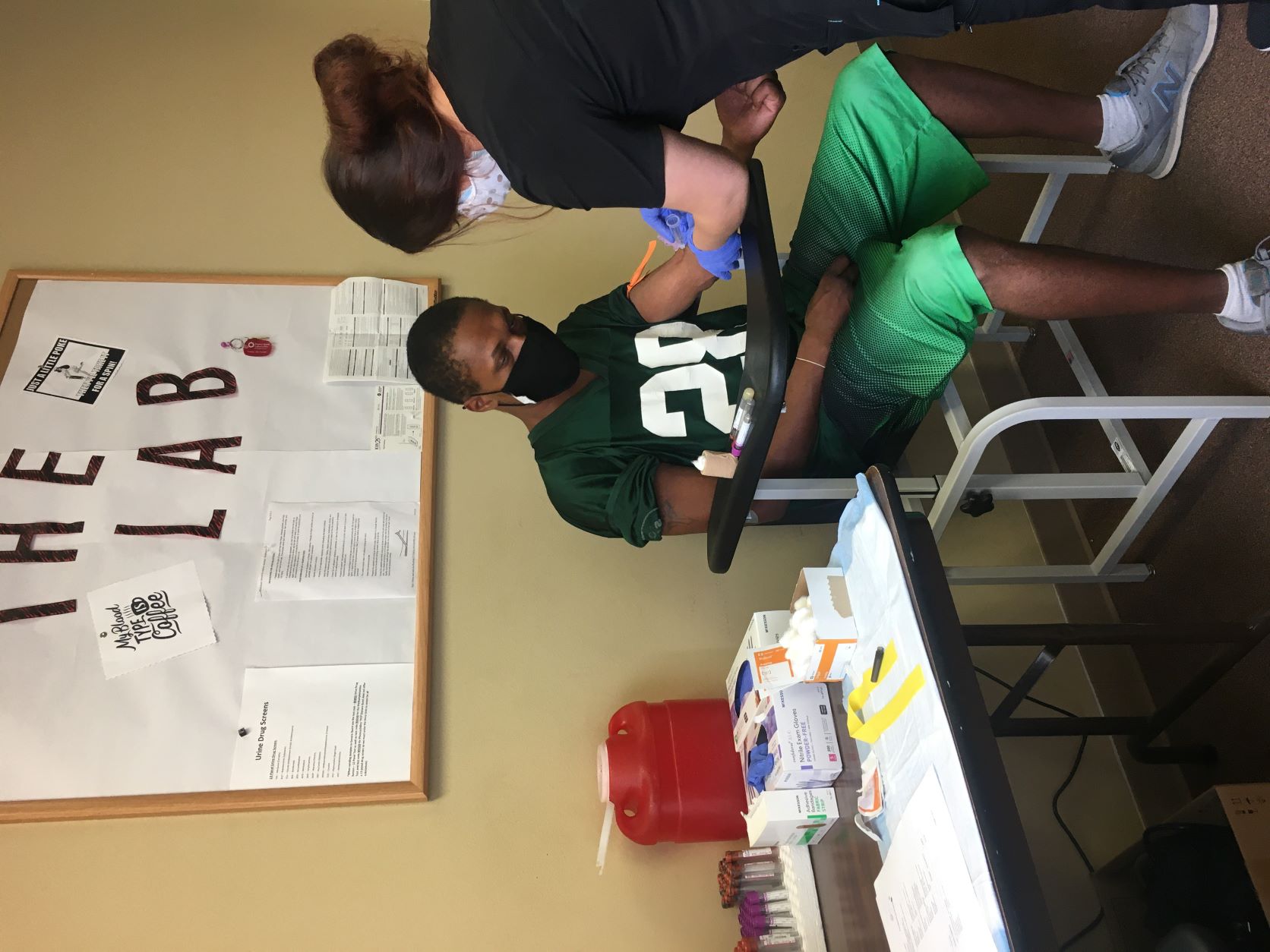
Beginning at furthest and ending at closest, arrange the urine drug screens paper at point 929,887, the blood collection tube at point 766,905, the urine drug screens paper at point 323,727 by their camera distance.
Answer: the urine drug screens paper at point 323,727 < the blood collection tube at point 766,905 < the urine drug screens paper at point 929,887

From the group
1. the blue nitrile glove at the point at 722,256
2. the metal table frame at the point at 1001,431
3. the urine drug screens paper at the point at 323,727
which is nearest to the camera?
the metal table frame at the point at 1001,431

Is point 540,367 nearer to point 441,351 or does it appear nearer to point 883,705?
point 441,351

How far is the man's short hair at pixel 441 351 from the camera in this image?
5.14ft

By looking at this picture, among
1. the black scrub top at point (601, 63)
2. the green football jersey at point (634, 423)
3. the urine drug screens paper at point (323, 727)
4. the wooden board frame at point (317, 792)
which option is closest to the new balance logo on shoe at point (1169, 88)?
the black scrub top at point (601, 63)

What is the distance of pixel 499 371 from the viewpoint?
1.59 metres

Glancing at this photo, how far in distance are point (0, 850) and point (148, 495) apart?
2.26ft

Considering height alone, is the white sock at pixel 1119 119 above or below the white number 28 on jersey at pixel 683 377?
above

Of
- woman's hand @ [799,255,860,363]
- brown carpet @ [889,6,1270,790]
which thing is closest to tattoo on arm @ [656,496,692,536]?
woman's hand @ [799,255,860,363]

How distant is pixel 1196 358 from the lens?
142cm

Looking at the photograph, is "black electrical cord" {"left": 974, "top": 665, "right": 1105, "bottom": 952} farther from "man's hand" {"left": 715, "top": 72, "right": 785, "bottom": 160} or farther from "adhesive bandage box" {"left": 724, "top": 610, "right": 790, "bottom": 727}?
"man's hand" {"left": 715, "top": 72, "right": 785, "bottom": 160}

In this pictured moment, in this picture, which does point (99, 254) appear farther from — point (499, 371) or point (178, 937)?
point (178, 937)

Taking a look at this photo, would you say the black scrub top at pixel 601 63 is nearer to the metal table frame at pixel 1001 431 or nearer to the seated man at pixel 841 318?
the metal table frame at pixel 1001 431

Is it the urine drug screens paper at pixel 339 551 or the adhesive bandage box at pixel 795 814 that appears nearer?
the adhesive bandage box at pixel 795 814

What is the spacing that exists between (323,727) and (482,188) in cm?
104
